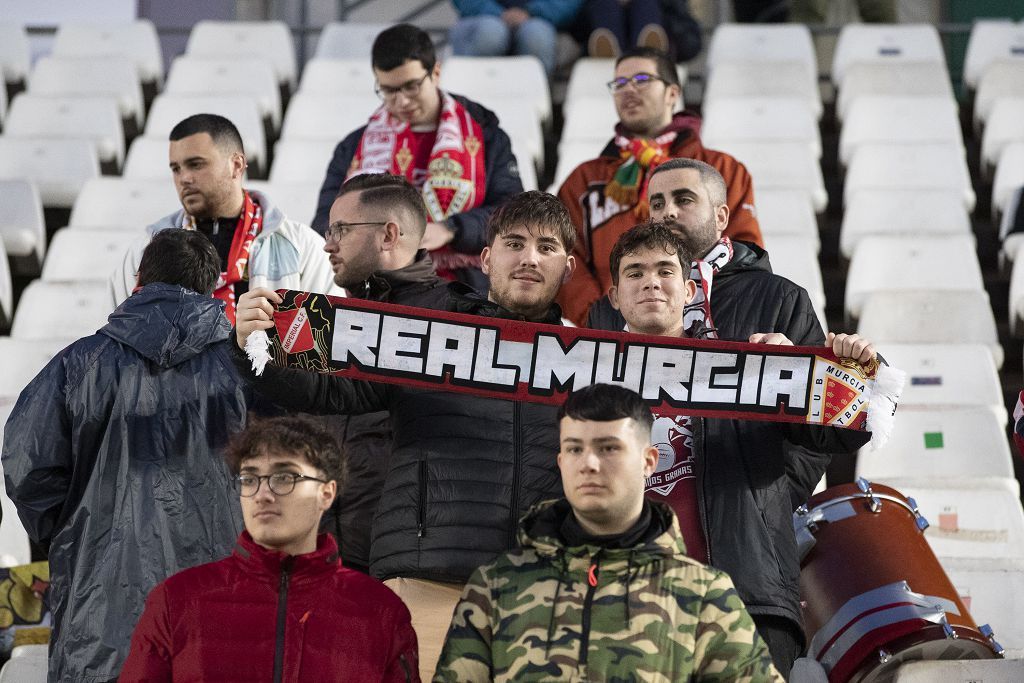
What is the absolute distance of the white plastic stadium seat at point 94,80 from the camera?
7707 millimetres

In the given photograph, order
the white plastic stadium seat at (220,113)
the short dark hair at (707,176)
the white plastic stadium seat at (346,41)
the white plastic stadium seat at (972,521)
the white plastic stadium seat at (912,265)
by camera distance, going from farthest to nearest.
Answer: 1. the white plastic stadium seat at (346,41)
2. the white plastic stadium seat at (220,113)
3. the white plastic stadium seat at (912,265)
4. the white plastic stadium seat at (972,521)
5. the short dark hair at (707,176)

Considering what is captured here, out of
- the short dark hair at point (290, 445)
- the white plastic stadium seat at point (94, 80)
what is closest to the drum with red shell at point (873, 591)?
the short dark hair at point (290, 445)

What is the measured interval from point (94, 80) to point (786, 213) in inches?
139

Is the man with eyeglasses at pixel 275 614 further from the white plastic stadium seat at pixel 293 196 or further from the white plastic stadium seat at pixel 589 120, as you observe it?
the white plastic stadium seat at pixel 589 120

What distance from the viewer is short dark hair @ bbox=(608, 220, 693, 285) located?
11.5 ft

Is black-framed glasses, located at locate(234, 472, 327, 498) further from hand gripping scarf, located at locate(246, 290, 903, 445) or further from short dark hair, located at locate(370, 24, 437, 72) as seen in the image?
short dark hair, located at locate(370, 24, 437, 72)

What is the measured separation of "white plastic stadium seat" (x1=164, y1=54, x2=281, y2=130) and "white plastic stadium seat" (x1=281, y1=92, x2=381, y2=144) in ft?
0.67

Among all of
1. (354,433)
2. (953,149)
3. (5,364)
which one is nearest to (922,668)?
(354,433)

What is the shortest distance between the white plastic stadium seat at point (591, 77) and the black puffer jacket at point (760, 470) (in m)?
3.84

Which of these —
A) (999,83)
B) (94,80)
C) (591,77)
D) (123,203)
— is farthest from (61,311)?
(999,83)

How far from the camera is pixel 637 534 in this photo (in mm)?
2857

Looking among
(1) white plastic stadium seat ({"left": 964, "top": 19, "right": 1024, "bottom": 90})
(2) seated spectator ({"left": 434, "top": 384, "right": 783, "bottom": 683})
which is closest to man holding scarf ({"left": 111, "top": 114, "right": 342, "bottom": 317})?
(2) seated spectator ({"left": 434, "top": 384, "right": 783, "bottom": 683})

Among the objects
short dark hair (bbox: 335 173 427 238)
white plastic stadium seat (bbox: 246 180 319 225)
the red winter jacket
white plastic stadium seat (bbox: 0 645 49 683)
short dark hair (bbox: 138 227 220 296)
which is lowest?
white plastic stadium seat (bbox: 0 645 49 683)

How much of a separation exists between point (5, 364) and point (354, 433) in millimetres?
2194
